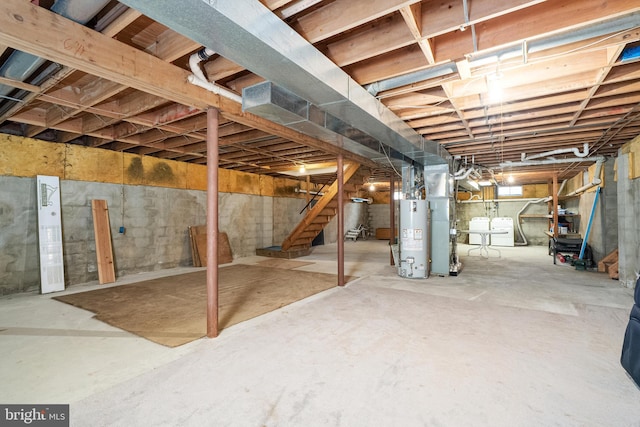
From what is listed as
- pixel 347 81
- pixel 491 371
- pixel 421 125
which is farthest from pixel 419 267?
pixel 347 81

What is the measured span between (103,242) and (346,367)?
190 inches

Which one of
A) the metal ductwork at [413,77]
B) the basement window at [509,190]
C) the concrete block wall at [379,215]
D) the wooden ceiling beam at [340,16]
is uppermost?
the wooden ceiling beam at [340,16]

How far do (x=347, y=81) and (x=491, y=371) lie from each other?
94.4 inches

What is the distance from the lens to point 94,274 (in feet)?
16.0

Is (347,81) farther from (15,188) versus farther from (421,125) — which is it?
(15,188)

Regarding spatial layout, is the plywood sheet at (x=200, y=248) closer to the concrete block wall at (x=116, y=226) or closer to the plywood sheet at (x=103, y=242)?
the concrete block wall at (x=116, y=226)

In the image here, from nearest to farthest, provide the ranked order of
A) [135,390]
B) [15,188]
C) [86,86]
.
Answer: [135,390], [86,86], [15,188]

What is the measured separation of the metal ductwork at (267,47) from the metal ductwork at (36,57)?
790 mm

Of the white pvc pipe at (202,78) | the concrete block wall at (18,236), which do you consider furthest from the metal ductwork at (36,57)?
the concrete block wall at (18,236)

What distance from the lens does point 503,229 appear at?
10.0 metres

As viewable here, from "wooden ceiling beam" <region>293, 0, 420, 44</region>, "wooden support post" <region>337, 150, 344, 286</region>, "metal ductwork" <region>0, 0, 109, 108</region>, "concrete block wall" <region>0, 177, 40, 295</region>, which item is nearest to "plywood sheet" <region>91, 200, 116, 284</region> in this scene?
"concrete block wall" <region>0, 177, 40, 295</region>

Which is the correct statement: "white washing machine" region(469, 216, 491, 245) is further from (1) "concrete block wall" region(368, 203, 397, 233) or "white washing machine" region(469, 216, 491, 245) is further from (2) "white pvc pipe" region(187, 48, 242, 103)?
(2) "white pvc pipe" region(187, 48, 242, 103)

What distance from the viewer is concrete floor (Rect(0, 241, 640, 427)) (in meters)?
1.58

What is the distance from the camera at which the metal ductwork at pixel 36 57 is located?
72.7 inches
